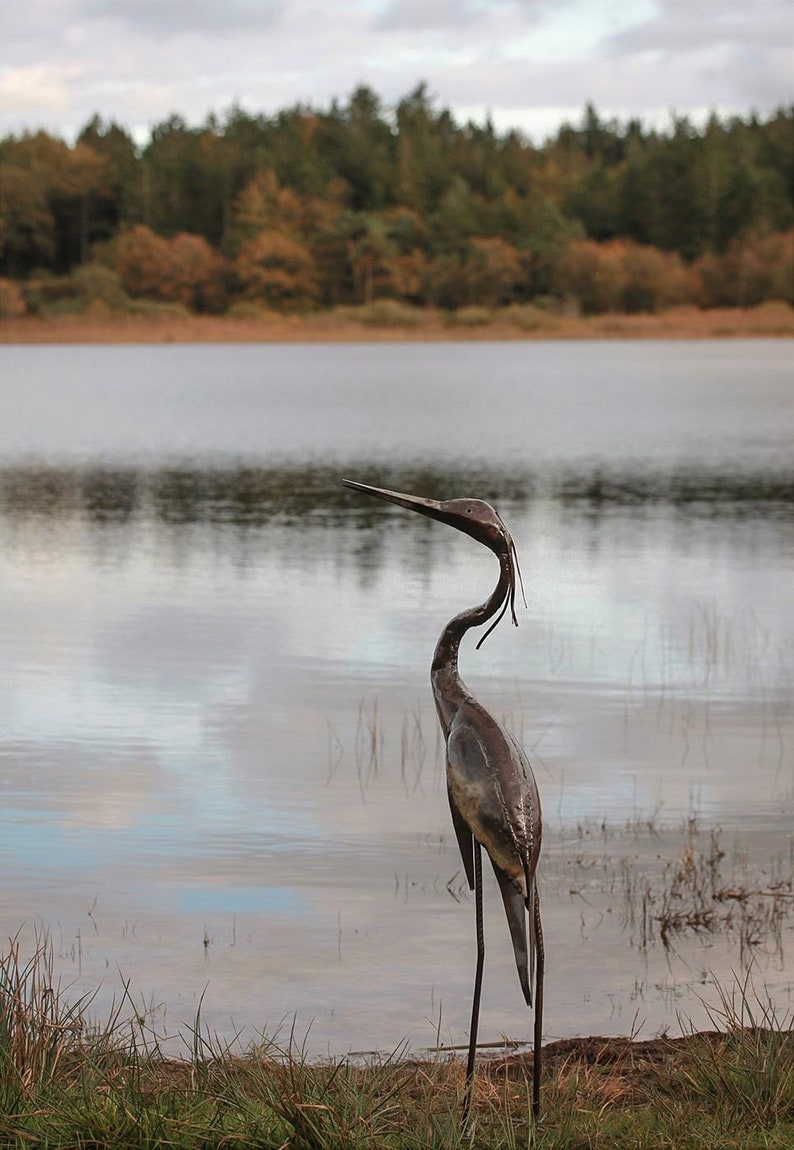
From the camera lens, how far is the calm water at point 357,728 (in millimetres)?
6441

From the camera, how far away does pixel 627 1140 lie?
4145 mm

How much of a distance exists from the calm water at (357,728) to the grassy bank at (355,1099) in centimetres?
46

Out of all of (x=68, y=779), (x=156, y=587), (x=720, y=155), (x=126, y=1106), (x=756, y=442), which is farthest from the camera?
(x=720, y=155)

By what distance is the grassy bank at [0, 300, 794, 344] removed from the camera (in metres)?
99.3

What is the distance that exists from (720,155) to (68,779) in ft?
378

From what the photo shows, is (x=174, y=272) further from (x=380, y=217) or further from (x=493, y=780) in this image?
(x=493, y=780)

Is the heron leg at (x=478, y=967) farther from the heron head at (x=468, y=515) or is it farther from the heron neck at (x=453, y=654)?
the heron head at (x=468, y=515)

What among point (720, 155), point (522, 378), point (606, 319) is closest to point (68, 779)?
point (522, 378)

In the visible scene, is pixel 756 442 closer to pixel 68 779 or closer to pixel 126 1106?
pixel 68 779

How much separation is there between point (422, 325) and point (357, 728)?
3770 inches

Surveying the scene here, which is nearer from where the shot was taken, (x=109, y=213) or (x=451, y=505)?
(x=451, y=505)

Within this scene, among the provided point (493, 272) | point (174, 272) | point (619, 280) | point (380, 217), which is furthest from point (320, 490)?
point (380, 217)

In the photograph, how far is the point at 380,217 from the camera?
382 ft

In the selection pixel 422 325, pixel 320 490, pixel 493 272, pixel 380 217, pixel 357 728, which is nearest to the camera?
pixel 357 728
